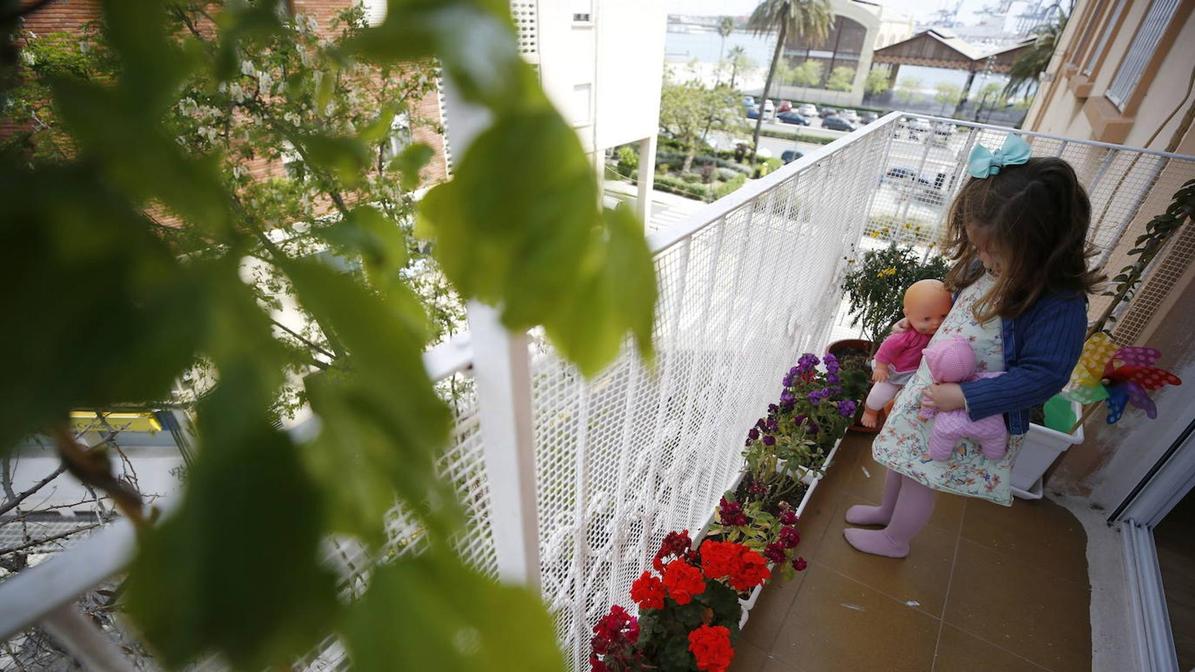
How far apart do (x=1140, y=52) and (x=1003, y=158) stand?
3.51m

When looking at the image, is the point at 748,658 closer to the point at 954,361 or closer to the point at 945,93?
the point at 954,361

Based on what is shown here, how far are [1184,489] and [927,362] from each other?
128cm

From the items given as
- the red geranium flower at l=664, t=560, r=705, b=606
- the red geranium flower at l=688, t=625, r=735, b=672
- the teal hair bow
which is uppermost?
the teal hair bow

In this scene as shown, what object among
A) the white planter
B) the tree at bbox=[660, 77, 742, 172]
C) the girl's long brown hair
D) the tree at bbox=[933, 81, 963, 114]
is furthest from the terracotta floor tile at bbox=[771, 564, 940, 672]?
the tree at bbox=[933, 81, 963, 114]

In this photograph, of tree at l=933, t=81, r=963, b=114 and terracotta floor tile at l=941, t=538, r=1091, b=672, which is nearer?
terracotta floor tile at l=941, t=538, r=1091, b=672

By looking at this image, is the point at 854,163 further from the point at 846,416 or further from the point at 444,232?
the point at 444,232

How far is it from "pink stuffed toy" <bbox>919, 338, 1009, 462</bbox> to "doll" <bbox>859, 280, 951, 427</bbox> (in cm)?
27

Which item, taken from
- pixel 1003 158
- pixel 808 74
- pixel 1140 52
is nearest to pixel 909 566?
pixel 1003 158

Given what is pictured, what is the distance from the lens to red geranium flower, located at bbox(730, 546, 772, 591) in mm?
1415

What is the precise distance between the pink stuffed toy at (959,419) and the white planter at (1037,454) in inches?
30.5

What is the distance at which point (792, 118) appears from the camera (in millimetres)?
25703

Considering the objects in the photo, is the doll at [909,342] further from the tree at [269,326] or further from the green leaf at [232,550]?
the green leaf at [232,550]

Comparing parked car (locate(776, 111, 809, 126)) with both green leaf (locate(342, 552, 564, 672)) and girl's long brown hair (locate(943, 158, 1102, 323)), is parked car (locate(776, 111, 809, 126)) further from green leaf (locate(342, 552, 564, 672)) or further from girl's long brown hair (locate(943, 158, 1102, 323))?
green leaf (locate(342, 552, 564, 672))

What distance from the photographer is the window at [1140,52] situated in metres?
2.97
